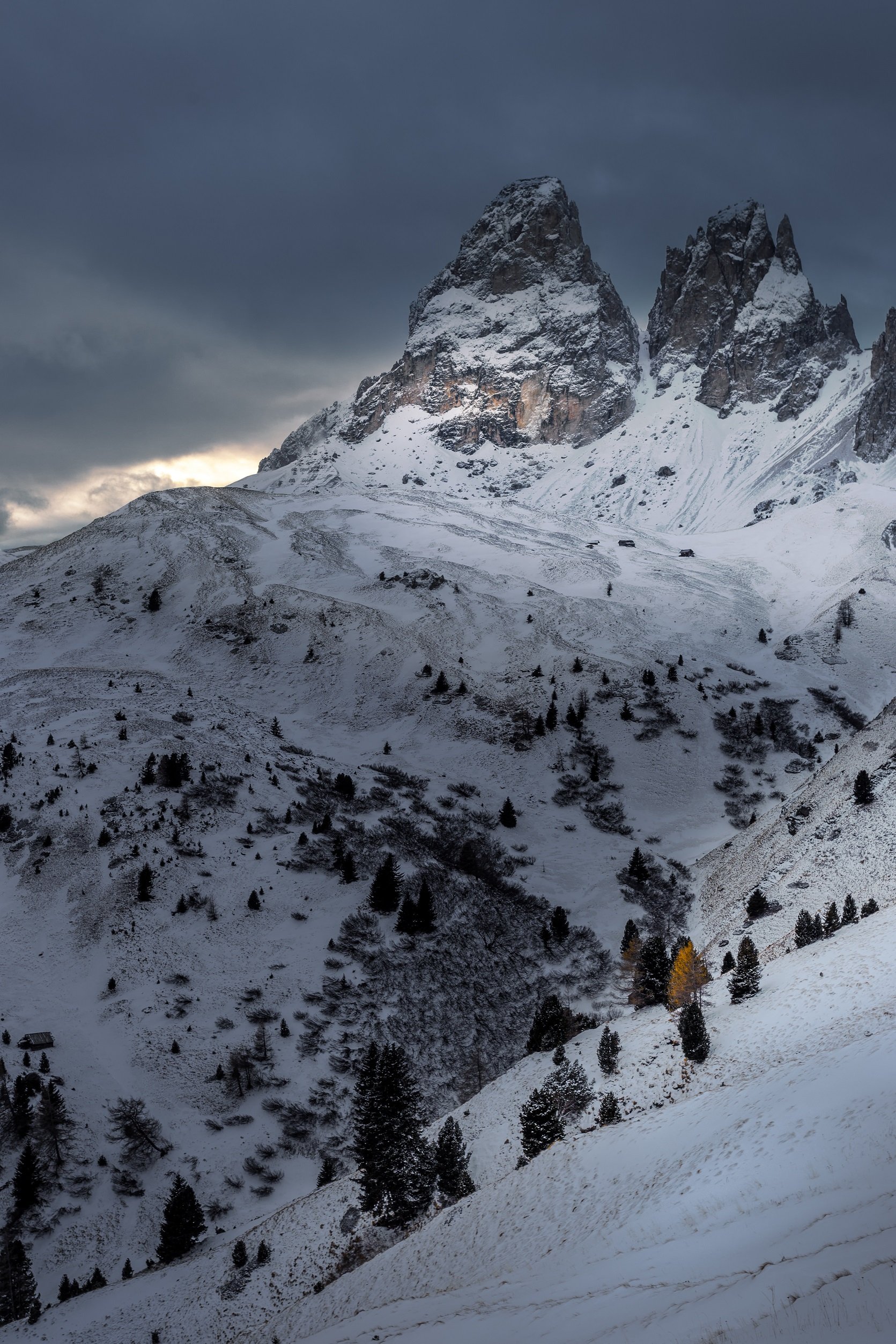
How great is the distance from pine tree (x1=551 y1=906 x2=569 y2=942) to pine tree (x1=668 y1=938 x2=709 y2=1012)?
27.5m

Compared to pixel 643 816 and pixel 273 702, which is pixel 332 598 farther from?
pixel 643 816

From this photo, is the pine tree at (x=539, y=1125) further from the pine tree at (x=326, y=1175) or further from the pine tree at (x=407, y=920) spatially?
the pine tree at (x=407, y=920)

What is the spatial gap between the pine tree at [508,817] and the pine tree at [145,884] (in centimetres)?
3756

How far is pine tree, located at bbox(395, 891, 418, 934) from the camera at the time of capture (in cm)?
6319

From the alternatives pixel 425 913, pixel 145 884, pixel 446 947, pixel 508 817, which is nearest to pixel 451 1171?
pixel 446 947

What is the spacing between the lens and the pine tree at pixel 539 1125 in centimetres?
3234

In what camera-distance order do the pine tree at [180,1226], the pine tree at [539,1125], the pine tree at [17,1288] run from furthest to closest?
the pine tree at [180,1226] < the pine tree at [17,1288] < the pine tree at [539,1125]

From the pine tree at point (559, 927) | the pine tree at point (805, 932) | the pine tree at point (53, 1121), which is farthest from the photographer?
the pine tree at point (559, 927)

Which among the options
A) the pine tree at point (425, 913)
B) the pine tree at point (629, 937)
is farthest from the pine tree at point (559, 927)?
the pine tree at point (425, 913)

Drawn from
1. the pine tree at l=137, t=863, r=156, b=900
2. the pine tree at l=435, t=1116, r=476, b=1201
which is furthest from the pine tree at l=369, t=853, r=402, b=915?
the pine tree at l=435, t=1116, r=476, b=1201

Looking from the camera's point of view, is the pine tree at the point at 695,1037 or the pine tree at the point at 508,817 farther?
the pine tree at the point at 508,817

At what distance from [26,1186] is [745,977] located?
36.8m

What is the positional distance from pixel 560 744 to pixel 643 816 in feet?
50.1

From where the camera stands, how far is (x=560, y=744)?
99625mm
